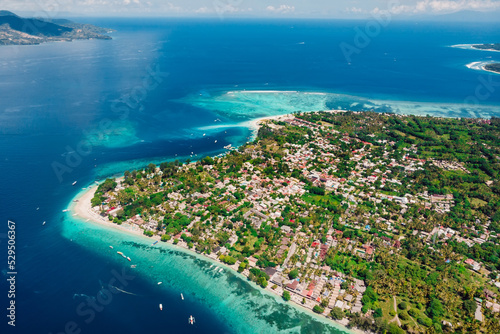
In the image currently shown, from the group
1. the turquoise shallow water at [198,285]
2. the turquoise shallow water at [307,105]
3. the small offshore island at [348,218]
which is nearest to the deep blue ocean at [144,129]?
the turquoise shallow water at [198,285]

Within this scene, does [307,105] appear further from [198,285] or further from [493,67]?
[493,67]

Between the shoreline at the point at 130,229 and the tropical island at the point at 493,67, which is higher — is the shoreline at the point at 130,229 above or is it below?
below

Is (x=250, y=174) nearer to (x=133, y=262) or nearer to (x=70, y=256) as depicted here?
(x=133, y=262)

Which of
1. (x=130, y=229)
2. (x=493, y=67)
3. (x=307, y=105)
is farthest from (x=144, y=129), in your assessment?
(x=493, y=67)

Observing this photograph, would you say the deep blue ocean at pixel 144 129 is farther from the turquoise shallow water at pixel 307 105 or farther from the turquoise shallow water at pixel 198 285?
the turquoise shallow water at pixel 307 105

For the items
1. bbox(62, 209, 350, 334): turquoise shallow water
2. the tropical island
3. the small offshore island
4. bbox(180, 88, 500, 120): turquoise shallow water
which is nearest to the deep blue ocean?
bbox(62, 209, 350, 334): turquoise shallow water

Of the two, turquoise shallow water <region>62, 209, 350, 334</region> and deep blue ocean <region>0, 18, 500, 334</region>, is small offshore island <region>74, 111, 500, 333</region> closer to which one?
turquoise shallow water <region>62, 209, 350, 334</region>
